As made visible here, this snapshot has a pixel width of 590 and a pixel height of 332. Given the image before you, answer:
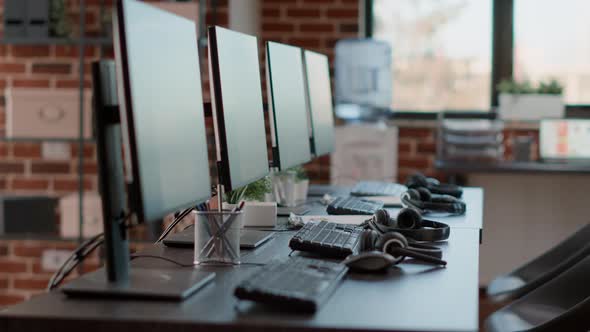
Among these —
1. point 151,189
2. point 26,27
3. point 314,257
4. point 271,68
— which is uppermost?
point 26,27

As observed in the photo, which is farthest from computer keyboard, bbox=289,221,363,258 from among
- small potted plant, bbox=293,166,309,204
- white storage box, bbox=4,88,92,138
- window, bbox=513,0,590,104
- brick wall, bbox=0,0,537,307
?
window, bbox=513,0,590,104

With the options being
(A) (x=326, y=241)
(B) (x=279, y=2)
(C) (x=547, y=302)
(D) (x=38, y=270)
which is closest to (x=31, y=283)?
(D) (x=38, y=270)

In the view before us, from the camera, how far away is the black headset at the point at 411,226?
193cm

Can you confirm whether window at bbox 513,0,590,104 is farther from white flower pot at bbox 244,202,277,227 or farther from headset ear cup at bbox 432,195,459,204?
A: white flower pot at bbox 244,202,277,227

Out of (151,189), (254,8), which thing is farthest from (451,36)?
(151,189)

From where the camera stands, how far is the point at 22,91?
13.6ft

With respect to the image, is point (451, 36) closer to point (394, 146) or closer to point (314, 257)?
point (394, 146)

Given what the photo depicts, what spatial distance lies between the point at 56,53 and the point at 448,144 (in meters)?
2.11

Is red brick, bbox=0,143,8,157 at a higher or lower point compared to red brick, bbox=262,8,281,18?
lower

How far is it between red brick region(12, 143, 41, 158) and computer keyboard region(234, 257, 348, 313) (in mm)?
3206

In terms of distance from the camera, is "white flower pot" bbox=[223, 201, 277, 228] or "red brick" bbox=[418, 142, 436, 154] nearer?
"white flower pot" bbox=[223, 201, 277, 228]

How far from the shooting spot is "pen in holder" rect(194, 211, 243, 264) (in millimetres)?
1664

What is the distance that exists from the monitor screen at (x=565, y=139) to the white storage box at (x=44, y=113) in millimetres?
2365

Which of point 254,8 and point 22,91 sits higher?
point 254,8
